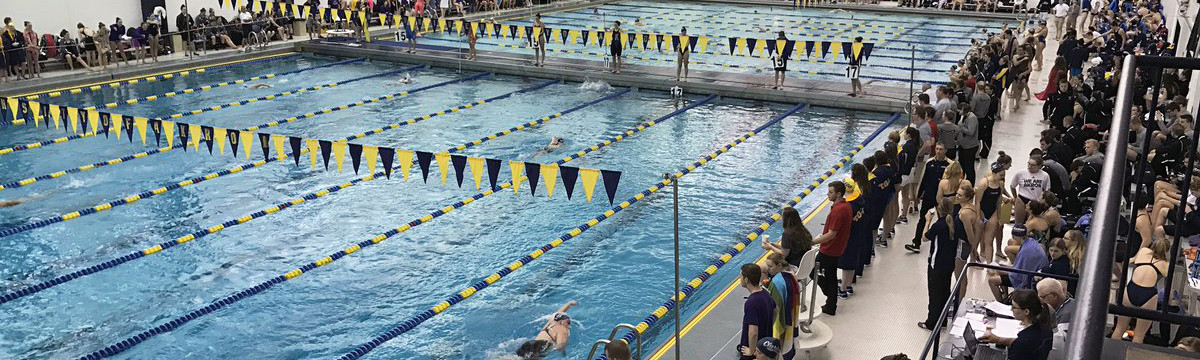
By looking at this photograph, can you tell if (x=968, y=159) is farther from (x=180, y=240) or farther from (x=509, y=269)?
(x=180, y=240)

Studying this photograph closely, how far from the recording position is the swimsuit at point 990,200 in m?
7.73

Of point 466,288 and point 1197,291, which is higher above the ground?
point 1197,291

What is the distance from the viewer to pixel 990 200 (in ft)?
25.5

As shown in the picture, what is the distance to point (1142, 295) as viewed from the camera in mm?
5594

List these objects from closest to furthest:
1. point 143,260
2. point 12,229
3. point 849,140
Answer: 1. point 143,260
2. point 12,229
3. point 849,140

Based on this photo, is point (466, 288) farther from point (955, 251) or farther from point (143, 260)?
point (955, 251)

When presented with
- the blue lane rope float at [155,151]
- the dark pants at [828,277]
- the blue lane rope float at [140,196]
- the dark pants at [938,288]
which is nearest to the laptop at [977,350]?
the dark pants at [938,288]

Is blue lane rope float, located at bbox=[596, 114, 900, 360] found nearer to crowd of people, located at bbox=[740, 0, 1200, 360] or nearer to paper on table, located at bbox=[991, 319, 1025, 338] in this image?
crowd of people, located at bbox=[740, 0, 1200, 360]

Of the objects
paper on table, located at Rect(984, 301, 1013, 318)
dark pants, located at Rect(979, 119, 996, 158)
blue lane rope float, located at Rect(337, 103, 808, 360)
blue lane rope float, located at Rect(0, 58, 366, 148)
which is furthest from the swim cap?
Result: blue lane rope float, located at Rect(0, 58, 366, 148)

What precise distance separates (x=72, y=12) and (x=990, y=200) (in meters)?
17.4

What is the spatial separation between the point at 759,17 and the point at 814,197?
19.2 m

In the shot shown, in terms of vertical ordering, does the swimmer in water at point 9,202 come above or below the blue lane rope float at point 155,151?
below

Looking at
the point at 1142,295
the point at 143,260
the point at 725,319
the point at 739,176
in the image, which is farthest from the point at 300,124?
the point at 1142,295

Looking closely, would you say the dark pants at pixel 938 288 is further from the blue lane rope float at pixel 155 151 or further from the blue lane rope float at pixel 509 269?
the blue lane rope float at pixel 155 151
